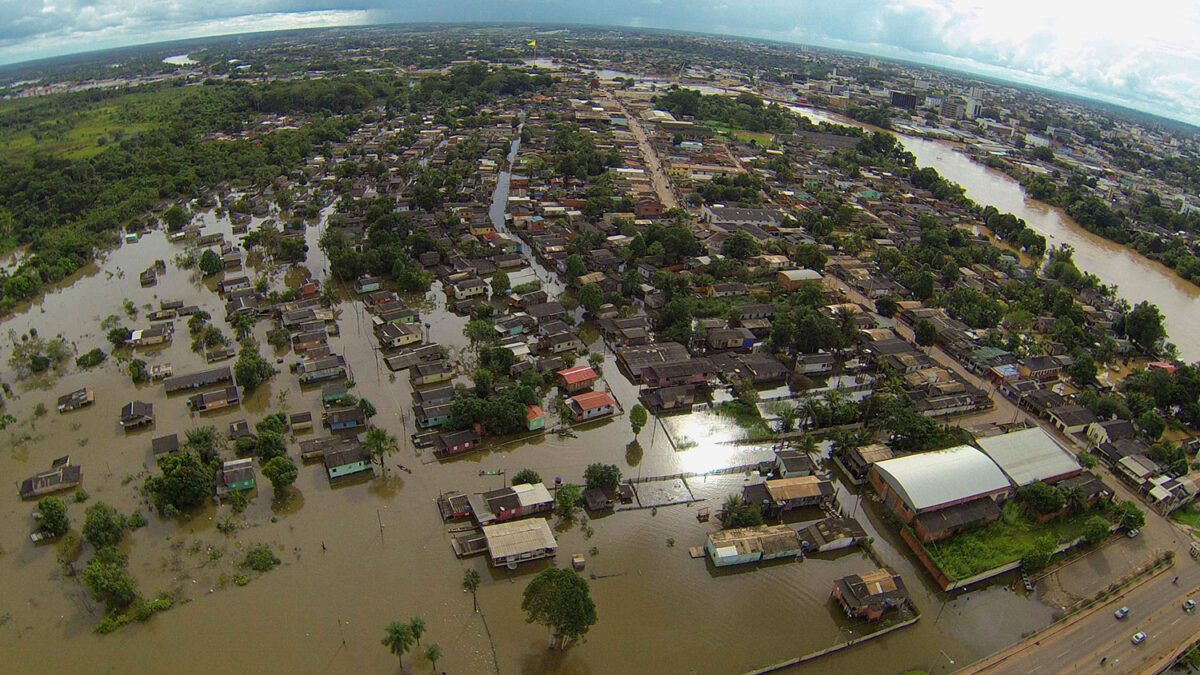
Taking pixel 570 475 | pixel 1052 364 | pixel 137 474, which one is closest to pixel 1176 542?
pixel 1052 364

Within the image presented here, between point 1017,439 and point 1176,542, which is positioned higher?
point 1017,439

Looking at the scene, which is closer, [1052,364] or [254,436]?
[254,436]

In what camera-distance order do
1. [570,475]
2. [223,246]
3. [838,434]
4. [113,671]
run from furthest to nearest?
[223,246] < [838,434] < [570,475] < [113,671]

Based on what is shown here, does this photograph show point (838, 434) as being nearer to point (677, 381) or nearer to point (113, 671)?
point (677, 381)

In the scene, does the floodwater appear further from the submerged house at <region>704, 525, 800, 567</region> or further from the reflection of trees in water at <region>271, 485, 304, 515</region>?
the reflection of trees in water at <region>271, 485, 304, 515</region>

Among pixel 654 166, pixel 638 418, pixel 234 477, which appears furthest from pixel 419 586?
pixel 654 166

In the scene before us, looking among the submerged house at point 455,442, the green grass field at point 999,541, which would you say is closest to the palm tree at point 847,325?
the green grass field at point 999,541

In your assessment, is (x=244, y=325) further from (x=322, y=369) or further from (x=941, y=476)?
(x=941, y=476)
